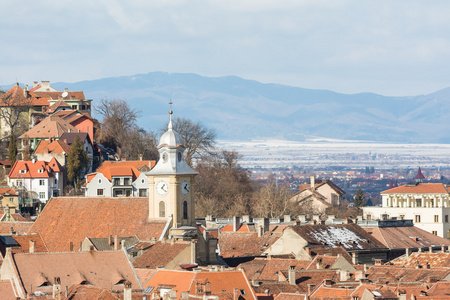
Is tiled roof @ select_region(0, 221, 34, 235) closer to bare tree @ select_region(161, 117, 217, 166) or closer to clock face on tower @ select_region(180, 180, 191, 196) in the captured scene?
clock face on tower @ select_region(180, 180, 191, 196)

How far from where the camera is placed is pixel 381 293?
5850 centimetres

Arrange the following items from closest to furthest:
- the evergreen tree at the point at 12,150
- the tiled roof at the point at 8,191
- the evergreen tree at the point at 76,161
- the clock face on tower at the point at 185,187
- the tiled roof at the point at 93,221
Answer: the clock face on tower at the point at 185,187, the tiled roof at the point at 93,221, the tiled roof at the point at 8,191, the evergreen tree at the point at 76,161, the evergreen tree at the point at 12,150

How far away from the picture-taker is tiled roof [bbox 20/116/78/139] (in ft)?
482

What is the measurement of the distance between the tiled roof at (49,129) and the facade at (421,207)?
3476 centimetres

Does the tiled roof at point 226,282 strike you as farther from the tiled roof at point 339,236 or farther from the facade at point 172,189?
the tiled roof at point 339,236

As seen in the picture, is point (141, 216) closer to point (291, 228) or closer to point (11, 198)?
point (291, 228)

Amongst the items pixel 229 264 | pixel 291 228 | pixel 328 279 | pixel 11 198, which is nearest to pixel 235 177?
pixel 11 198

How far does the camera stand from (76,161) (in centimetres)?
13975

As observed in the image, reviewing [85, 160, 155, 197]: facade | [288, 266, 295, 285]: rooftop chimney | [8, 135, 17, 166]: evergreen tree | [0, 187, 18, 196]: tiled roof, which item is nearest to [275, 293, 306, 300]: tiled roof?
[288, 266, 295, 285]: rooftop chimney

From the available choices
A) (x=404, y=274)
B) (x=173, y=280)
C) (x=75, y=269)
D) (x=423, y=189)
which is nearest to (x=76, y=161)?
(x=423, y=189)

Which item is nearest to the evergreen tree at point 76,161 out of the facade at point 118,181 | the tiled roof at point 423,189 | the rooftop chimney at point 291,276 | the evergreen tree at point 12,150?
the facade at point 118,181

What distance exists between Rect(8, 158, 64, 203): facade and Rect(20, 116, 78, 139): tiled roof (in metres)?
7.33

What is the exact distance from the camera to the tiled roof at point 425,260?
8100cm

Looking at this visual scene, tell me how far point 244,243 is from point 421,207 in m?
42.7
